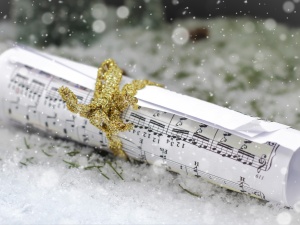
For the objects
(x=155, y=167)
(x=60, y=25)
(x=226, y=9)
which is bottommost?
(x=155, y=167)

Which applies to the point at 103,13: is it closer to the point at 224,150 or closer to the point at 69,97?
the point at 69,97

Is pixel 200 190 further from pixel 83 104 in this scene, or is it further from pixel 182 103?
pixel 83 104

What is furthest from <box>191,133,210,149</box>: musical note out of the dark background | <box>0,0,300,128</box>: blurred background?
the dark background

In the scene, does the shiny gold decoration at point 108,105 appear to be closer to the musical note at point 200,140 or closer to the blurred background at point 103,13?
the musical note at point 200,140

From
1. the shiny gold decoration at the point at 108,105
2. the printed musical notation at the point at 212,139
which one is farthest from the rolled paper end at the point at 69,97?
the printed musical notation at the point at 212,139

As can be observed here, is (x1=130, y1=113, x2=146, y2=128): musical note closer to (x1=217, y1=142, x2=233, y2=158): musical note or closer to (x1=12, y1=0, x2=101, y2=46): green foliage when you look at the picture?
(x1=217, y1=142, x2=233, y2=158): musical note

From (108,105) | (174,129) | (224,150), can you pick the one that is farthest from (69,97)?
(224,150)

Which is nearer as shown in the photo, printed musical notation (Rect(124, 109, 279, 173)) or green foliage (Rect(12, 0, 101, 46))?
printed musical notation (Rect(124, 109, 279, 173))

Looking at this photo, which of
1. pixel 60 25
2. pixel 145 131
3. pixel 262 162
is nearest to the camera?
pixel 262 162
